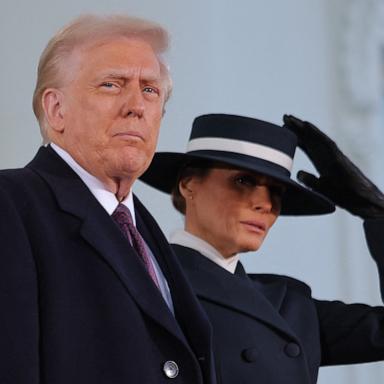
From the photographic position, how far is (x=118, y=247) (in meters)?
1.48

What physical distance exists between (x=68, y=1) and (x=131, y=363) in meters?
1.58

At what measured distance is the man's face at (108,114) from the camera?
5.00ft

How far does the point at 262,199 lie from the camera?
1998mm

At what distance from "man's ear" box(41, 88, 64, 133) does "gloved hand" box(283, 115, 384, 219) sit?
74 cm

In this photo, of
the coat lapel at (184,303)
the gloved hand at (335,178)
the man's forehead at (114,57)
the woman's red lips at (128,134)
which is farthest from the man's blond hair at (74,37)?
the gloved hand at (335,178)

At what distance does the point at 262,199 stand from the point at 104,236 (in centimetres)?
58

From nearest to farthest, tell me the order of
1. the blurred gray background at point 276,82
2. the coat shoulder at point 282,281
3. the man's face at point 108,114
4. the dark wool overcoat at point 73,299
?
the dark wool overcoat at point 73,299
the man's face at point 108,114
the coat shoulder at point 282,281
the blurred gray background at point 276,82

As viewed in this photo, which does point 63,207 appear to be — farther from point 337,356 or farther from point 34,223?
point 337,356

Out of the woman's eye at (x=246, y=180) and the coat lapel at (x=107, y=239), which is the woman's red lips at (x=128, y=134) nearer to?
the coat lapel at (x=107, y=239)

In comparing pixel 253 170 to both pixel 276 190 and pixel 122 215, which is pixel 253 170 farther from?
pixel 122 215

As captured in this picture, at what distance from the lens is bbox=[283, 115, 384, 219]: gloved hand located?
2.20m

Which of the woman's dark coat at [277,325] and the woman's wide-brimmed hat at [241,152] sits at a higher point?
the woman's wide-brimmed hat at [241,152]

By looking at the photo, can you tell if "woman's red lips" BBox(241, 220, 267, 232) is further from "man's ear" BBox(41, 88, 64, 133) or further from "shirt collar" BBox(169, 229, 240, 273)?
"man's ear" BBox(41, 88, 64, 133)

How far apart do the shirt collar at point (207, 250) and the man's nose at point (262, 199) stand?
104mm
